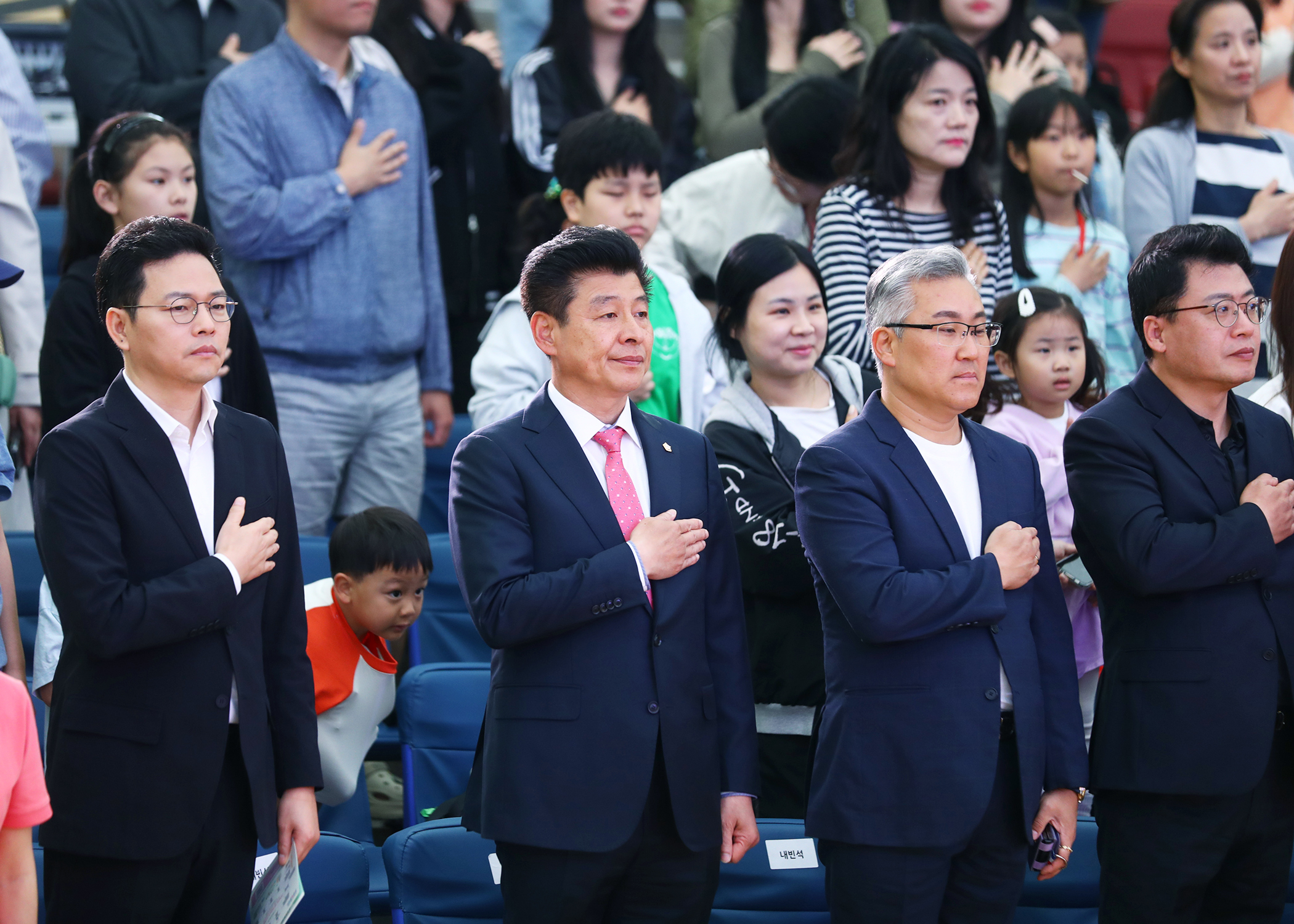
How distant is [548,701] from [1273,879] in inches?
55.6

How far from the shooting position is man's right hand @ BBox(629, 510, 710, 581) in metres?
2.34

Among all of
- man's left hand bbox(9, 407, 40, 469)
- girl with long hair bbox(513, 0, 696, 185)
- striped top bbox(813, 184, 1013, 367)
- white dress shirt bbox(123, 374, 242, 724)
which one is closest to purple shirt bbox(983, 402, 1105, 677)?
striped top bbox(813, 184, 1013, 367)

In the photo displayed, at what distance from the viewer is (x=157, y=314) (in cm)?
240

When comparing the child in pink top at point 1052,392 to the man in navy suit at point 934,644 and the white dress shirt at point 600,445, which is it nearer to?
the man in navy suit at point 934,644

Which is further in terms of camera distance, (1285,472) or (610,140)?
(610,140)

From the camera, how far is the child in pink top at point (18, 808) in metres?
1.95

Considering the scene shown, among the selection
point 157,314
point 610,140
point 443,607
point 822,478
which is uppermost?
point 610,140

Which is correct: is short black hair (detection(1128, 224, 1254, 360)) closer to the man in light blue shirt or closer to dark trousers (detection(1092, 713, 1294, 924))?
dark trousers (detection(1092, 713, 1294, 924))

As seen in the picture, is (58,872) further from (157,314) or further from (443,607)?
(443,607)

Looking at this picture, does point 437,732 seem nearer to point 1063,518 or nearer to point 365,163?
point 1063,518

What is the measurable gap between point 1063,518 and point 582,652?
1474mm

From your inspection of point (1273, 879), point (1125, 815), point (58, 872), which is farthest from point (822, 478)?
point (58, 872)

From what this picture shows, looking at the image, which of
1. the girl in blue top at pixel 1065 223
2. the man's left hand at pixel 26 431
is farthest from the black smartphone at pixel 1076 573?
the man's left hand at pixel 26 431

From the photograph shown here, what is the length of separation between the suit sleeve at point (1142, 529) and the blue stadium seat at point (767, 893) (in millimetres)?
850
